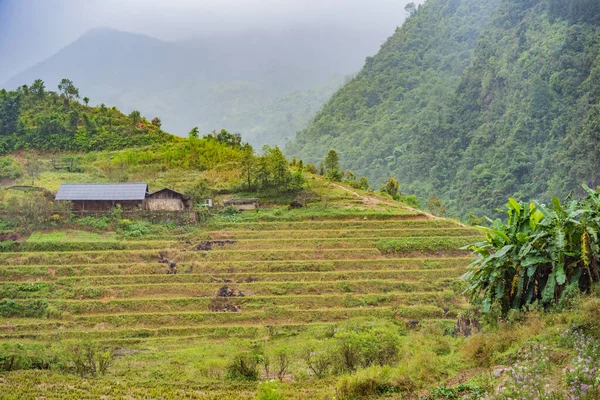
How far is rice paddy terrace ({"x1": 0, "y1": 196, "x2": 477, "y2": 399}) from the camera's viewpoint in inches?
811

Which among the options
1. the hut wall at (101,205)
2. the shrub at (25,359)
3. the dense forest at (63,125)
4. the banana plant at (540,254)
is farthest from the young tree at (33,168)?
the banana plant at (540,254)

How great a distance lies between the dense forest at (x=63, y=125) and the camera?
127ft

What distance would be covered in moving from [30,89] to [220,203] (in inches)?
917

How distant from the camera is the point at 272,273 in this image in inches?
957

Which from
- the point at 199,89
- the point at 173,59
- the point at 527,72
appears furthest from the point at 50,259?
the point at 173,59

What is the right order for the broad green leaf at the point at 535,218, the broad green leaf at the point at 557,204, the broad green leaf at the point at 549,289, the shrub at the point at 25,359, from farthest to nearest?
the shrub at the point at 25,359 → the broad green leaf at the point at 535,218 → the broad green leaf at the point at 557,204 → the broad green leaf at the point at 549,289

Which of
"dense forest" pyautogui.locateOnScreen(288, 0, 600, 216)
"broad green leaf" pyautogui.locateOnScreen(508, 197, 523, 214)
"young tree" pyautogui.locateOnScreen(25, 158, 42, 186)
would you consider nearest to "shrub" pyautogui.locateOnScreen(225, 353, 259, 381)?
"broad green leaf" pyautogui.locateOnScreen(508, 197, 523, 214)

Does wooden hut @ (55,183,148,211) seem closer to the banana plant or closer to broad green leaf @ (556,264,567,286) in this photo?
the banana plant

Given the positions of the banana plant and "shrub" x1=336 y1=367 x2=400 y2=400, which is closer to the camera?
"shrub" x1=336 y1=367 x2=400 y2=400

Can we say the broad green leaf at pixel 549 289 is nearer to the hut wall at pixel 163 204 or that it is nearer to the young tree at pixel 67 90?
the hut wall at pixel 163 204

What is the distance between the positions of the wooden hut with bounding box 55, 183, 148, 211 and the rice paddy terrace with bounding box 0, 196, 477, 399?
107 inches

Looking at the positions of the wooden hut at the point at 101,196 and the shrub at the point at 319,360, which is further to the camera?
the wooden hut at the point at 101,196

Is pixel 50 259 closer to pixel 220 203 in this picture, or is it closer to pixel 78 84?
pixel 220 203

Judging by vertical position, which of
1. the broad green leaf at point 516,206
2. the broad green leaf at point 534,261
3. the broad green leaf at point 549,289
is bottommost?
the broad green leaf at point 549,289
